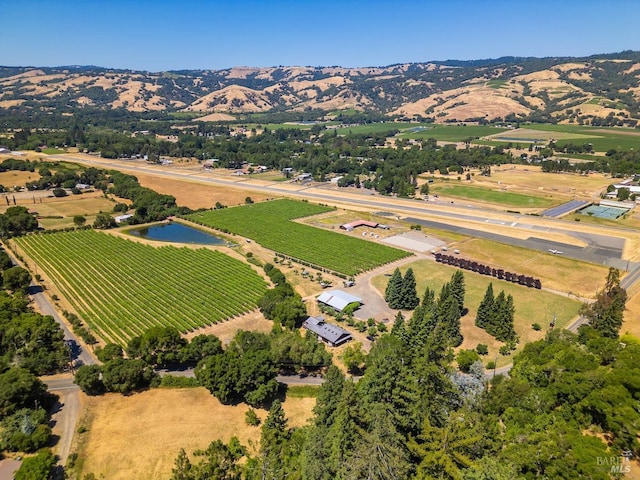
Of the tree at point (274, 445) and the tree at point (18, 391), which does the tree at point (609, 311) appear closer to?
the tree at point (274, 445)

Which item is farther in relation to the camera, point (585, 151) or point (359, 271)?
point (585, 151)

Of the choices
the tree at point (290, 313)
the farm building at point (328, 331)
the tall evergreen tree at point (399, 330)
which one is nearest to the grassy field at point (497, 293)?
the tall evergreen tree at point (399, 330)

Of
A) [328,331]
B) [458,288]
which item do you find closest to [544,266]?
[458,288]

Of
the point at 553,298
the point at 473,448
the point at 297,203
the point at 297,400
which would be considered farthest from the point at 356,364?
the point at 297,203

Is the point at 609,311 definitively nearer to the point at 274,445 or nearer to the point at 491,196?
the point at 274,445

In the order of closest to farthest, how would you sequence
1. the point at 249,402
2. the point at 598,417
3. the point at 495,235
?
the point at 598,417 → the point at 249,402 → the point at 495,235

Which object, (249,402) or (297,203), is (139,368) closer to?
(249,402)
